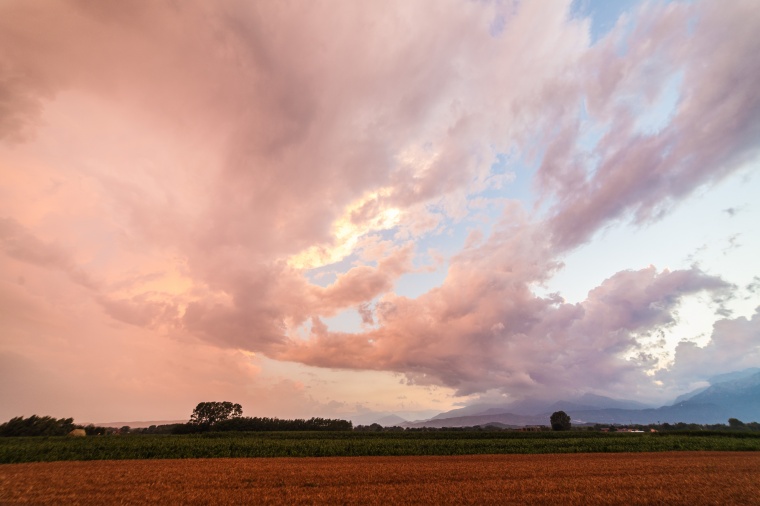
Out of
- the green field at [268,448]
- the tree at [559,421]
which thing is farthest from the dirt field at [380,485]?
the tree at [559,421]

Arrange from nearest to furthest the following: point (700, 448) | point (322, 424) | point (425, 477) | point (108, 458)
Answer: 1. point (425, 477)
2. point (108, 458)
3. point (700, 448)
4. point (322, 424)

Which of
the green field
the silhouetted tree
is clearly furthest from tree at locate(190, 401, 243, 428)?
the green field

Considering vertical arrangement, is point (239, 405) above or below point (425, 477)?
above

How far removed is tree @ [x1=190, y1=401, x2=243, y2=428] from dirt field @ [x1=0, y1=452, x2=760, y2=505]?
352 ft

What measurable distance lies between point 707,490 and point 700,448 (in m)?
53.5

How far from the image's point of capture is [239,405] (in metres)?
142

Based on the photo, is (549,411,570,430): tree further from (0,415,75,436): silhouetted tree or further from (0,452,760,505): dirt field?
(0,415,75,436): silhouetted tree

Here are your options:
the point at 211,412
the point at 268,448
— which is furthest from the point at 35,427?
the point at 268,448

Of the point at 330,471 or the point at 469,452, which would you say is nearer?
the point at 330,471

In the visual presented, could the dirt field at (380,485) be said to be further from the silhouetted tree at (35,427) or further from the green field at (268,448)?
the silhouetted tree at (35,427)

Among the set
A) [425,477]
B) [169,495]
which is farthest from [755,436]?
[169,495]

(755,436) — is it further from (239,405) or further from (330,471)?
(239,405)

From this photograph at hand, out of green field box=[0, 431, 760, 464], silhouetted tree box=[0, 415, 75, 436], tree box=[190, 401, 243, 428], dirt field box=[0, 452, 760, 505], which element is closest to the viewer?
dirt field box=[0, 452, 760, 505]

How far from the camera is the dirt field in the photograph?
62.8ft
